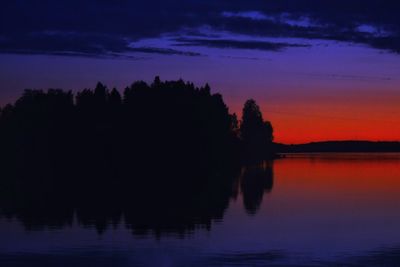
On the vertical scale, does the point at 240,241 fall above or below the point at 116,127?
below

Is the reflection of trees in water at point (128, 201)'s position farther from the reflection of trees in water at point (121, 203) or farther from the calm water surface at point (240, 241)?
the calm water surface at point (240, 241)

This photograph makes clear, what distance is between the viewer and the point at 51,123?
125625 mm

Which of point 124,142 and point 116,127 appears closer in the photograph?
point 124,142

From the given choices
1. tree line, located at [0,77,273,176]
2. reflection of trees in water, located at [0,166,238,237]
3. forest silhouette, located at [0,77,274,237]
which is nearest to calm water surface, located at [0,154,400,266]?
reflection of trees in water, located at [0,166,238,237]

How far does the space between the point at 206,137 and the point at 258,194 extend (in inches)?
2314

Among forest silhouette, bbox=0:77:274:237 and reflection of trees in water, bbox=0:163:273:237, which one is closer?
reflection of trees in water, bbox=0:163:273:237

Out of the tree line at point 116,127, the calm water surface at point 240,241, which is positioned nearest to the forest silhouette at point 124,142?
the tree line at point 116,127

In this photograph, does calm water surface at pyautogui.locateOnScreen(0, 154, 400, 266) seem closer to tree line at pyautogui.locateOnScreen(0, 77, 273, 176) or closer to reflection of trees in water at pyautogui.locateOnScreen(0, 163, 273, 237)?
reflection of trees in water at pyautogui.locateOnScreen(0, 163, 273, 237)

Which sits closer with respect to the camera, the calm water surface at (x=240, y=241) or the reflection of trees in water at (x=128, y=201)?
the calm water surface at (x=240, y=241)

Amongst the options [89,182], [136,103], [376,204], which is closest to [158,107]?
[136,103]

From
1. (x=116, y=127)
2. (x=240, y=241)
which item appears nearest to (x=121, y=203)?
(x=240, y=241)

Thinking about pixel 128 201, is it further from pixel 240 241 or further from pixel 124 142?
pixel 124 142

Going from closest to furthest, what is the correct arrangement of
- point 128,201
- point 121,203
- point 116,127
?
1. point 121,203
2. point 128,201
3. point 116,127

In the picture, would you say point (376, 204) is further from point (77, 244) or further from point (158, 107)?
point (158, 107)
